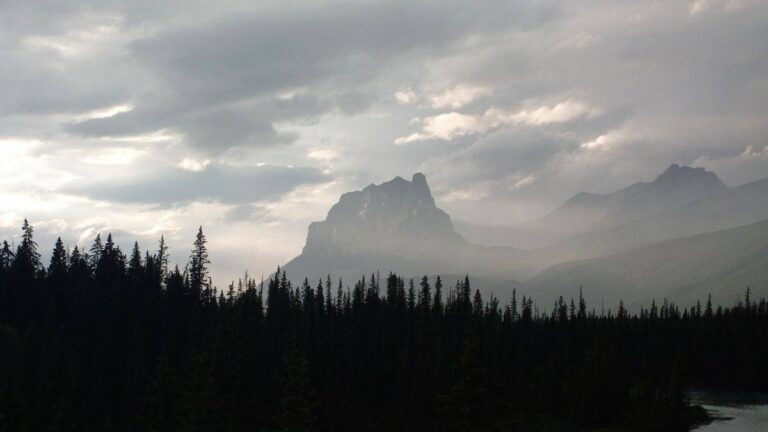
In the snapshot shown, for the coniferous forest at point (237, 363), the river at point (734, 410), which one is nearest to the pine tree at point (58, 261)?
the coniferous forest at point (237, 363)

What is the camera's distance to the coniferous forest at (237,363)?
9394 centimetres

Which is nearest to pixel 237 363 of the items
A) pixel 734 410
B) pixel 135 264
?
pixel 135 264

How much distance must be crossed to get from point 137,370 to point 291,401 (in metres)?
48.5

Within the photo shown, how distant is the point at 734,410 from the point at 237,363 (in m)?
84.7

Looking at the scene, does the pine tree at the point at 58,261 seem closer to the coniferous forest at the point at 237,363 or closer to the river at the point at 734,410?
the coniferous forest at the point at 237,363

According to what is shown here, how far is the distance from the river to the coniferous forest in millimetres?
5314

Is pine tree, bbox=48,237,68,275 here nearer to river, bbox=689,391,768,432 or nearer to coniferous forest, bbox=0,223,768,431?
coniferous forest, bbox=0,223,768,431

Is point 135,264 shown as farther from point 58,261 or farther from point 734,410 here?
point 734,410

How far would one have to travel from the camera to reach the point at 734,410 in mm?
126688

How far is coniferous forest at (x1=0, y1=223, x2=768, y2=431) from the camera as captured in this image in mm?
93938

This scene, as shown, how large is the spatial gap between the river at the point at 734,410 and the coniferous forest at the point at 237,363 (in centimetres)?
531

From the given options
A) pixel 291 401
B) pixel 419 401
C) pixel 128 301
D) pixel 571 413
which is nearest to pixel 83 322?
pixel 128 301

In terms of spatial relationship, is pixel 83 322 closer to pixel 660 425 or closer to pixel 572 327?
pixel 660 425

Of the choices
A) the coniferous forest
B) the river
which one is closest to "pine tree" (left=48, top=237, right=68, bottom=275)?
the coniferous forest
